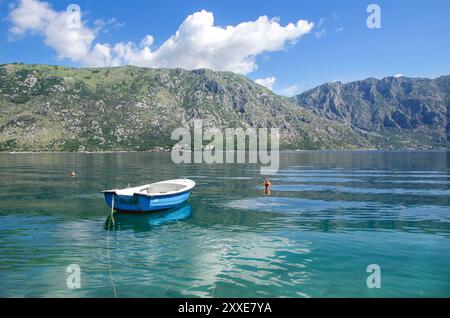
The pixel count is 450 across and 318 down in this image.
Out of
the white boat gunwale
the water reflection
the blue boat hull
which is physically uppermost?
the white boat gunwale

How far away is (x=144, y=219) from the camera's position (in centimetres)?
4194

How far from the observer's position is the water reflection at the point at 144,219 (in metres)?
38.0

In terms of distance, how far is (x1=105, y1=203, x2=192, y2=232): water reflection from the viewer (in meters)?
38.0

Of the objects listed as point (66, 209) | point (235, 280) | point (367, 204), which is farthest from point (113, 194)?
point (367, 204)

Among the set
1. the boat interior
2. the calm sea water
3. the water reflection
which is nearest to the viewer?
the calm sea water

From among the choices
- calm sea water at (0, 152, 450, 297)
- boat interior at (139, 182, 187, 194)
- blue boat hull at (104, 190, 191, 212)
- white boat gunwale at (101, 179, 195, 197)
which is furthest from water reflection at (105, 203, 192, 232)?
boat interior at (139, 182, 187, 194)

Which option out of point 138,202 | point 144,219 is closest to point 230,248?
point 144,219

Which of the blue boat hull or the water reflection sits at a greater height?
the blue boat hull

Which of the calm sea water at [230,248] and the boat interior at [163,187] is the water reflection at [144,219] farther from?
the boat interior at [163,187]

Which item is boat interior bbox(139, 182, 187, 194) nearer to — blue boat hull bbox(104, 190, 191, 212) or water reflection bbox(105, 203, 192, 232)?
water reflection bbox(105, 203, 192, 232)

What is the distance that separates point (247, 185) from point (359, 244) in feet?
151

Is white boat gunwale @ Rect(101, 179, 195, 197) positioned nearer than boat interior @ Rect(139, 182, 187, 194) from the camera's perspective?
Yes

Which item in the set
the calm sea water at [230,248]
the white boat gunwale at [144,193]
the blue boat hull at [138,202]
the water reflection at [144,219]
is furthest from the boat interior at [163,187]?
the blue boat hull at [138,202]

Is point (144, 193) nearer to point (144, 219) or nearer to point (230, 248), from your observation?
point (144, 219)
